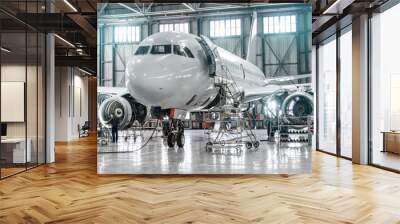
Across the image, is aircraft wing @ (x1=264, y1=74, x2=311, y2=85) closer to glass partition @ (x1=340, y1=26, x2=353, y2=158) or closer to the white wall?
glass partition @ (x1=340, y1=26, x2=353, y2=158)

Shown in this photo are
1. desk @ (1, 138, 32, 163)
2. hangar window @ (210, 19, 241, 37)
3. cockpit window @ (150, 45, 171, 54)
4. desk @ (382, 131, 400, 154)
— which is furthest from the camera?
desk @ (382, 131, 400, 154)

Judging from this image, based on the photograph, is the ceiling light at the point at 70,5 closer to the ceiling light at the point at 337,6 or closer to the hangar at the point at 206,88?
the hangar at the point at 206,88

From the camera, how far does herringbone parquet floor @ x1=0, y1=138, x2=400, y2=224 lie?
11.7ft

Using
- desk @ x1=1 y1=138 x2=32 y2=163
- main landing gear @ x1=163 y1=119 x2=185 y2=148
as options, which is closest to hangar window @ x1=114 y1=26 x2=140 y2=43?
main landing gear @ x1=163 y1=119 x2=185 y2=148

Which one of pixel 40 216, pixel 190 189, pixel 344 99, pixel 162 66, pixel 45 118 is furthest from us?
pixel 344 99

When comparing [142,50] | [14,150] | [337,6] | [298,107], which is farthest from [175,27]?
[14,150]

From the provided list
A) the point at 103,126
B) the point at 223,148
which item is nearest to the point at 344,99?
the point at 223,148

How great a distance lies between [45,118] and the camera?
7.73m

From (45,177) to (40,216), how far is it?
251cm

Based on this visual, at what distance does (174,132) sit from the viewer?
596 cm

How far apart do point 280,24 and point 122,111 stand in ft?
9.79

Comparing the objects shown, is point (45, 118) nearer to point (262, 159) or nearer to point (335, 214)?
point (262, 159)

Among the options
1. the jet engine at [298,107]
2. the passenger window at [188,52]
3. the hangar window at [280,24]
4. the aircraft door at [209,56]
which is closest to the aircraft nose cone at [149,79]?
the passenger window at [188,52]

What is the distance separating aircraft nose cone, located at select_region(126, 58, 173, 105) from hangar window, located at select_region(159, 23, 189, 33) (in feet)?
2.35
